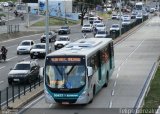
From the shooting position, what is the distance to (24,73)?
106ft

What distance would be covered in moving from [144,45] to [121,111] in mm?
41348

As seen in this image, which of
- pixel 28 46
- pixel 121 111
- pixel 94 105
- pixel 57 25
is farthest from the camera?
pixel 57 25

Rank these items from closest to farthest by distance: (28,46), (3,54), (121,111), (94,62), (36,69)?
(121,111)
(94,62)
(36,69)
(3,54)
(28,46)

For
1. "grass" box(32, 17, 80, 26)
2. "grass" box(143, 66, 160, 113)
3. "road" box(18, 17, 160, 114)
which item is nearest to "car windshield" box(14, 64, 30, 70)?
"road" box(18, 17, 160, 114)

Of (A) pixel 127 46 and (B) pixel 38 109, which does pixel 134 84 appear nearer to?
(B) pixel 38 109

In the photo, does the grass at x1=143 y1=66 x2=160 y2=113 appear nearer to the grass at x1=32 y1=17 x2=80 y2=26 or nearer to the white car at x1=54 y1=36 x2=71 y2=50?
the white car at x1=54 y1=36 x2=71 y2=50

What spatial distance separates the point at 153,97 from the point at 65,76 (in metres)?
4.28

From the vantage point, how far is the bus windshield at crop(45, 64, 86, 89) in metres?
23.7

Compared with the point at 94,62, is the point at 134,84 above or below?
below

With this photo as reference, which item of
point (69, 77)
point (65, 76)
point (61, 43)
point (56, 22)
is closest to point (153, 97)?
point (69, 77)

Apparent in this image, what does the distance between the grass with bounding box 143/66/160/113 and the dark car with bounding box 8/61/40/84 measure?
720 cm

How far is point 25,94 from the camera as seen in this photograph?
27109 millimetres

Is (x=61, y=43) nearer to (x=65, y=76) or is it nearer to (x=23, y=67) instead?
(x=23, y=67)

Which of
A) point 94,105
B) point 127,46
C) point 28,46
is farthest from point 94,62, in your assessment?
point 127,46
